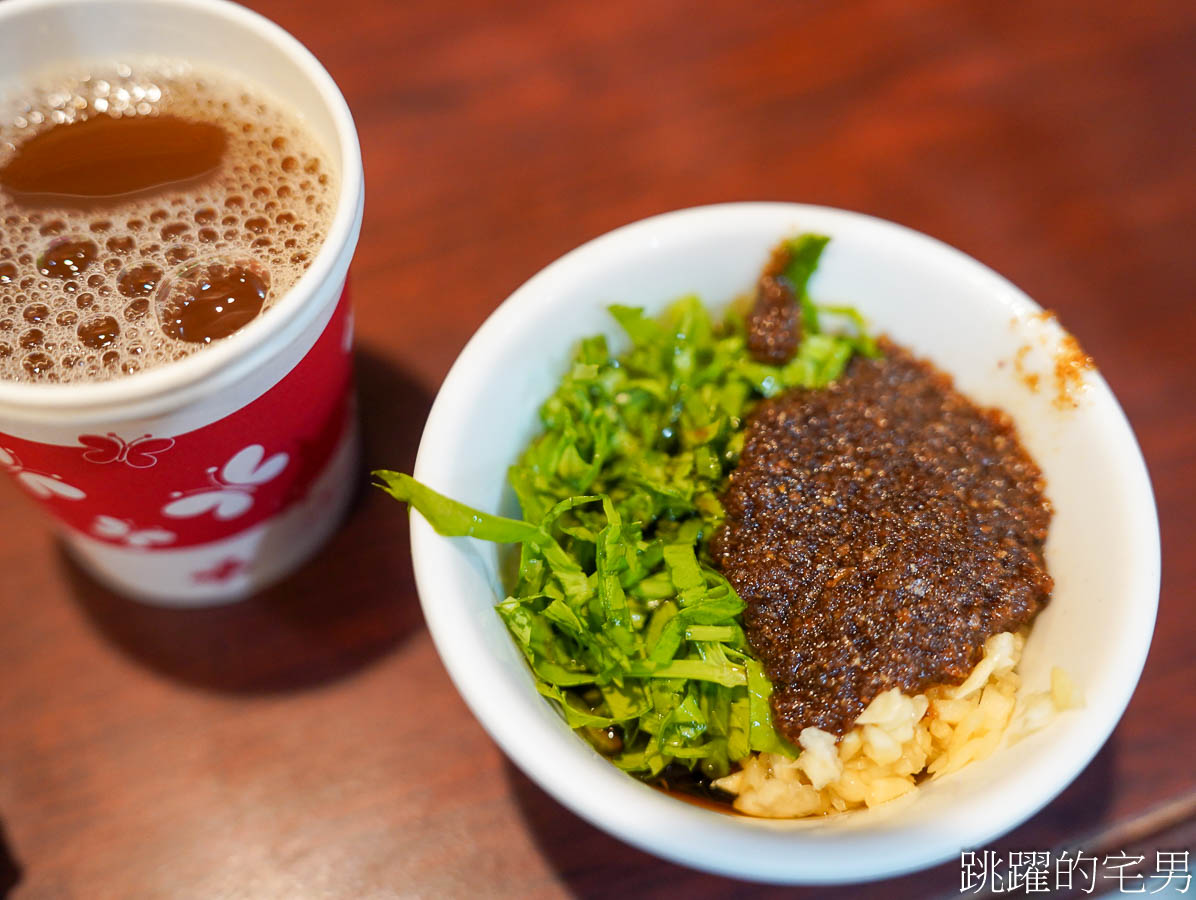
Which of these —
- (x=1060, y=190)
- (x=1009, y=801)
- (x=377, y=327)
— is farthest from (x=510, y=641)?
(x=1060, y=190)

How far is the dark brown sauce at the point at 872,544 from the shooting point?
886 millimetres

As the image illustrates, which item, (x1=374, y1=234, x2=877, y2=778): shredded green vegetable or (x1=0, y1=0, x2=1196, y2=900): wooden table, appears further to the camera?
(x1=0, y1=0, x2=1196, y2=900): wooden table

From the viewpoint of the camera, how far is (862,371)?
1100mm

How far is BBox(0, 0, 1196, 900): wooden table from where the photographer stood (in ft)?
3.49

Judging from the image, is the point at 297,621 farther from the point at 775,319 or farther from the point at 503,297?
the point at 775,319

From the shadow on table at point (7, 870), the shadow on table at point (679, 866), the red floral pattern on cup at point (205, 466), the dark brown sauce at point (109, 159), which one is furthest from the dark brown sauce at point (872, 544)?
the shadow on table at point (7, 870)

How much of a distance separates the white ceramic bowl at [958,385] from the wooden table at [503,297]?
284mm

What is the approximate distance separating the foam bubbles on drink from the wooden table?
1.37ft

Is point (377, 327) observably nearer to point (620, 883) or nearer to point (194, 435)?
point (194, 435)

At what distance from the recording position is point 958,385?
1.10 meters

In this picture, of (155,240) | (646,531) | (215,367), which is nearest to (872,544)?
(646,531)

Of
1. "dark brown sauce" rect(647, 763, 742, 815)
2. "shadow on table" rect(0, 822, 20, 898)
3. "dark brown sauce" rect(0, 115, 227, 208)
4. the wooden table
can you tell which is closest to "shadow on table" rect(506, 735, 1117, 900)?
the wooden table

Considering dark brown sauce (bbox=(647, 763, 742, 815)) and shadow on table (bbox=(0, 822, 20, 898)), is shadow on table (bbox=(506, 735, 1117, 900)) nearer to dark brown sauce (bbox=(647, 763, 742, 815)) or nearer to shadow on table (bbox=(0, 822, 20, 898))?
dark brown sauce (bbox=(647, 763, 742, 815))

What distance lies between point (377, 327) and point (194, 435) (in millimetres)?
568
